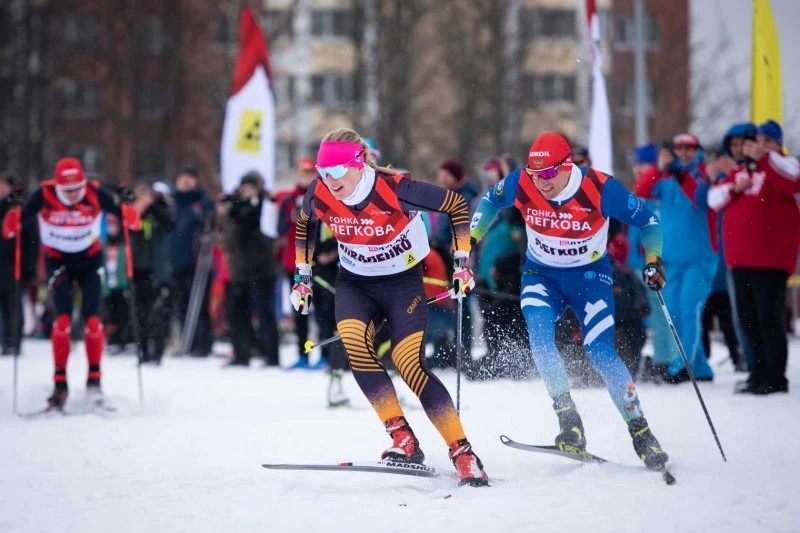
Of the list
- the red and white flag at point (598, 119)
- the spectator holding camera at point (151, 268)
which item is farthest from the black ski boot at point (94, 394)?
the red and white flag at point (598, 119)

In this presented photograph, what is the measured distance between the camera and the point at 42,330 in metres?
18.0

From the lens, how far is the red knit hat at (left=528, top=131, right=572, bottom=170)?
6.83 meters

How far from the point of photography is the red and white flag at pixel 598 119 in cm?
1238

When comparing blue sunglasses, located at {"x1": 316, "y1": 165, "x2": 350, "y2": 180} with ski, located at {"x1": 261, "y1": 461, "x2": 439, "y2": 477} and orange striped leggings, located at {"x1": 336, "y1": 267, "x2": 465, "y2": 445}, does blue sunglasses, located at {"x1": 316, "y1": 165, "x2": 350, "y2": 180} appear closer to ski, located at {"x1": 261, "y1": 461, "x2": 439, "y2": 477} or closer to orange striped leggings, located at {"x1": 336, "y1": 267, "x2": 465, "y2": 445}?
orange striped leggings, located at {"x1": 336, "y1": 267, "x2": 465, "y2": 445}

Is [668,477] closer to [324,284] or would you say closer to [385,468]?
[385,468]

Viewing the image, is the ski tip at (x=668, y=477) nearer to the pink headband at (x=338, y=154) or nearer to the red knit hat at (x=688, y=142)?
the pink headband at (x=338, y=154)

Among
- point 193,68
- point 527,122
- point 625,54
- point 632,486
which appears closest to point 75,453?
point 632,486

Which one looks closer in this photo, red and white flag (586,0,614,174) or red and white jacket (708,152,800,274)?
red and white jacket (708,152,800,274)

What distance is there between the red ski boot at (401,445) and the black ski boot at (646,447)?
1.25 meters

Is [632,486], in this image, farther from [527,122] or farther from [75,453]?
[527,122]

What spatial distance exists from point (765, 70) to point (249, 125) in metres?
7.86

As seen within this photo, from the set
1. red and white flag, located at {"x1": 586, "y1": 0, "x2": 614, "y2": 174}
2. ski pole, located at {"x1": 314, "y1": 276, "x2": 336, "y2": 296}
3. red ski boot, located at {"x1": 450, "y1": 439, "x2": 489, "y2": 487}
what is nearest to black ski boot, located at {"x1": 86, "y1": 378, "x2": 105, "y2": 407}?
ski pole, located at {"x1": 314, "y1": 276, "x2": 336, "y2": 296}

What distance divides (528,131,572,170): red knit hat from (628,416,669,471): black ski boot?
1.58m

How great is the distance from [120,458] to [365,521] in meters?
2.61
